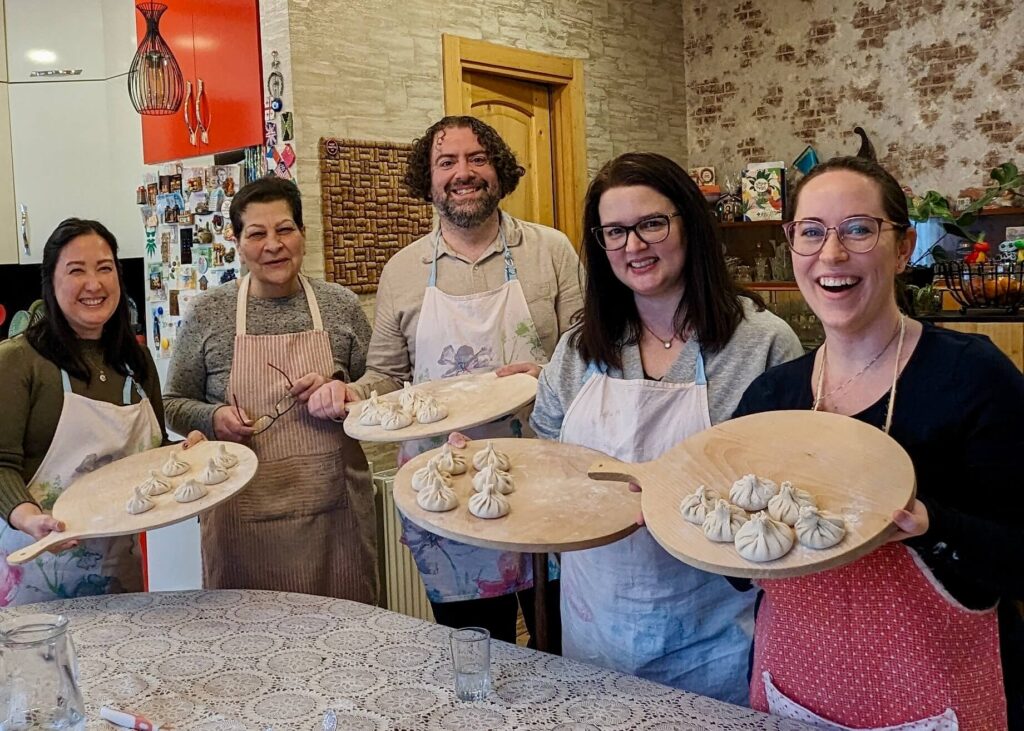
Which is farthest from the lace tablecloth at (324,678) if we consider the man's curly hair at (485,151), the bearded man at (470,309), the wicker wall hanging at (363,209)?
the wicker wall hanging at (363,209)

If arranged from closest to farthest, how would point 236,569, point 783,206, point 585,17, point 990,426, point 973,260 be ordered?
point 990,426, point 236,569, point 973,260, point 585,17, point 783,206

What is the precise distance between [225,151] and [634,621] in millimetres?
2657

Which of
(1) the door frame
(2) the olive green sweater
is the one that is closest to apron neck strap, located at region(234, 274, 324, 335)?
(2) the olive green sweater

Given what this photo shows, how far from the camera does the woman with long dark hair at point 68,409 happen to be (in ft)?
6.86

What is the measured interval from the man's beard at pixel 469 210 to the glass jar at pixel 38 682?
1.44 m

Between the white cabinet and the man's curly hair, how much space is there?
2.40 m

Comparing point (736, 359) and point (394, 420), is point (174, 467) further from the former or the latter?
point (736, 359)

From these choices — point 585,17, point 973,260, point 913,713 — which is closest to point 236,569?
point 913,713

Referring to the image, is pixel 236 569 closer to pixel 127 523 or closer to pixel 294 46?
pixel 127 523

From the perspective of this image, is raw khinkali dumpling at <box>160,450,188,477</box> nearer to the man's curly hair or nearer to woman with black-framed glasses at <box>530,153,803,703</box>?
woman with black-framed glasses at <box>530,153,803,703</box>

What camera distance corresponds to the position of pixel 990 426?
1.29m

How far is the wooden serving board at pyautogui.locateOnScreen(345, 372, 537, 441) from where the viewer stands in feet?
6.45

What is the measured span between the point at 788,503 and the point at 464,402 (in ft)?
3.10

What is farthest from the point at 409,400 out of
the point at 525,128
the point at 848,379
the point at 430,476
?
the point at 525,128
